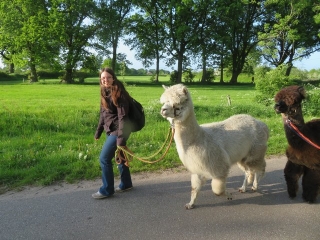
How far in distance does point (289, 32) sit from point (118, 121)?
128ft

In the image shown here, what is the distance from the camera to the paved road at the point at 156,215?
345 centimetres

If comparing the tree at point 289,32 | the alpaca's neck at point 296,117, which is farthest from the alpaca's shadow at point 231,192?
the tree at point 289,32

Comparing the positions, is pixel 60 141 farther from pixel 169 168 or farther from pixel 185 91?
pixel 185 91

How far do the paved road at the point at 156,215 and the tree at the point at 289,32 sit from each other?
30.2 meters

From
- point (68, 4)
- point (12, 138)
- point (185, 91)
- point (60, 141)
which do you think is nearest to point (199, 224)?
point (185, 91)

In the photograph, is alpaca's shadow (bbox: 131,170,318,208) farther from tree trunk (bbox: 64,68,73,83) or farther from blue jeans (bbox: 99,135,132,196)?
tree trunk (bbox: 64,68,73,83)

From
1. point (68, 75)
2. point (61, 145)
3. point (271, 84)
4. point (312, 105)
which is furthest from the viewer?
point (68, 75)

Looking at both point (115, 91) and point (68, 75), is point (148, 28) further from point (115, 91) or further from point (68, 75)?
point (115, 91)

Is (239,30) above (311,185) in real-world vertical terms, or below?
above

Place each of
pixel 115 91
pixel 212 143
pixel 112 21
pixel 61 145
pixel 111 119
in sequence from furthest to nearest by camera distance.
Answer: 1. pixel 112 21
2. pixel 61 145
3. pixel 111 119
4. pixel 115 91
5. pixel 212 143

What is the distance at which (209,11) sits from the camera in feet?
136

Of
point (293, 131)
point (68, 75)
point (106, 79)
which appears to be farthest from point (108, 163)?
point (68, 75)

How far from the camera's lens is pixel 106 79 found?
4.20 m

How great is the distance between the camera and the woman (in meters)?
4.21
